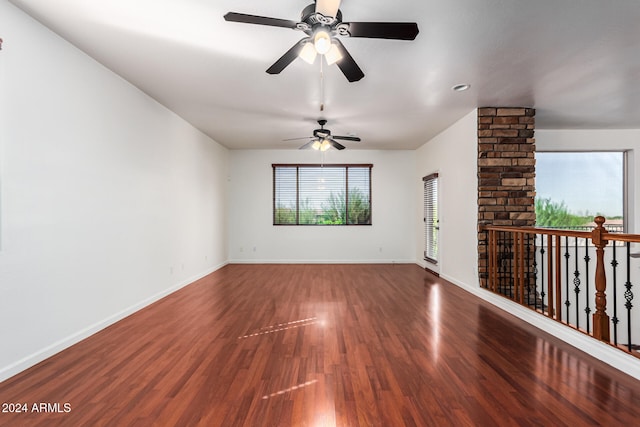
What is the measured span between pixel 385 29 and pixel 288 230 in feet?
19.6

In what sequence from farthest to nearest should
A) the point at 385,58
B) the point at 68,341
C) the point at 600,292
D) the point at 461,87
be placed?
the point at 461,87
the point at 385,58
the point at 68,341
the point at 600,292

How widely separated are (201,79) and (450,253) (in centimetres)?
481

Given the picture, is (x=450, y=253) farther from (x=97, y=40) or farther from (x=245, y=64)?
(x=97, y=40)

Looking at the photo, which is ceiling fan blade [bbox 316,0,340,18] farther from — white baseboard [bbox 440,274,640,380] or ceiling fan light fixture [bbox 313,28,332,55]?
white baseboard [bbox 440,274,640,380]

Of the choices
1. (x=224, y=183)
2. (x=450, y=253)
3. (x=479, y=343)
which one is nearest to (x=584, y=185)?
(x=450, y=253)

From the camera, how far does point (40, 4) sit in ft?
7.64

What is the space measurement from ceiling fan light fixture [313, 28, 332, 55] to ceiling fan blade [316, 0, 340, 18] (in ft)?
0.41

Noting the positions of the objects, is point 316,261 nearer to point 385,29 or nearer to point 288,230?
point 288,230

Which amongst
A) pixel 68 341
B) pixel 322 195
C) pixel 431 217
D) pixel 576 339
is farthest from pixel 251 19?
pixel 322 195

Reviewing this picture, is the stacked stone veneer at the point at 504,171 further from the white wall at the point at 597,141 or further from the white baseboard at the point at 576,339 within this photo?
the white wall at the point at 597,141

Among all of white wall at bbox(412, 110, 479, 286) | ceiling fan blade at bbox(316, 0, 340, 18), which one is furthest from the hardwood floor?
ceiling fan blade at bbox(316, 0, 340, 18)

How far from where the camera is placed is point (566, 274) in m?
3.43

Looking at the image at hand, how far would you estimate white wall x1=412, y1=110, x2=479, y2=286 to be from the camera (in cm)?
477

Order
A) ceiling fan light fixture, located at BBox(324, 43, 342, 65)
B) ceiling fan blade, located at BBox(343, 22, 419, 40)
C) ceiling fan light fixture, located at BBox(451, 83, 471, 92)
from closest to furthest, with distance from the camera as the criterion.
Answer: ceiling fan blade, located at BBox(343, 22, 419, 40) → ceiling fan light fixture, located at BBox(324, 43, 342, 65) → ceiling fan light fixture, located at BBox(451, 83, 471, 92)
